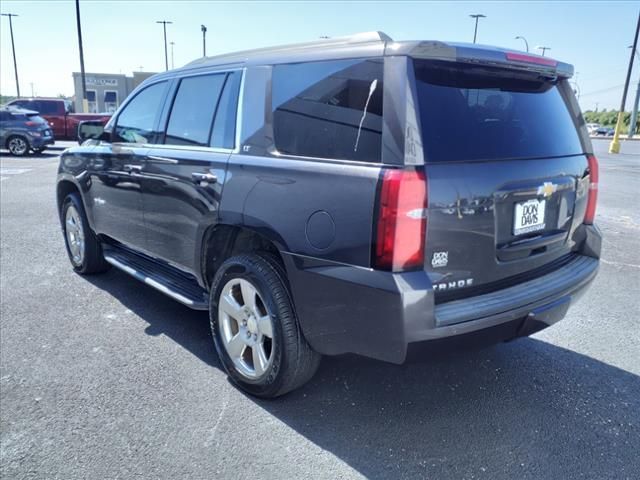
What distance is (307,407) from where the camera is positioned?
116 inches

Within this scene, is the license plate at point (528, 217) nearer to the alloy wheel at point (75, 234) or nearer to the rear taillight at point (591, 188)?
the rear taillight at point (591, 188)

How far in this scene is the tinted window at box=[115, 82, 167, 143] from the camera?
13.2 feet

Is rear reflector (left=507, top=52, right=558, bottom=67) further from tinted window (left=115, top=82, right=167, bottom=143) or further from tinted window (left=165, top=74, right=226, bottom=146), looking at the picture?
tinted window (left=115, top=82, right=167, bottom=143)

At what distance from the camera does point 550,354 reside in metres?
3.59

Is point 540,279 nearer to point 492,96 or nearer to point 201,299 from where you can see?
point 492,96

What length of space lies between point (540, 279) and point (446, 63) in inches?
50.7

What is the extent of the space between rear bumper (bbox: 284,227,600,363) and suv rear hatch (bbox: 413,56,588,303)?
0.09 m

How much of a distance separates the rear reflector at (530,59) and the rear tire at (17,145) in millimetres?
19024

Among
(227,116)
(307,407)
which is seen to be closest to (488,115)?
(227,116)

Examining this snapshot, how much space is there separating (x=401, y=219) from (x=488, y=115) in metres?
0.84

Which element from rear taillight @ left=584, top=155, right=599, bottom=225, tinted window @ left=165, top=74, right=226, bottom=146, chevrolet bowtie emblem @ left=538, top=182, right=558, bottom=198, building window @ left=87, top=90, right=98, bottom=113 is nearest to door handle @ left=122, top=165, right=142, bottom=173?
tinted window @ left=165, top=74, right=226, bottom=146

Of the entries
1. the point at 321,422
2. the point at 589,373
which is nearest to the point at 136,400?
the point at 321,422

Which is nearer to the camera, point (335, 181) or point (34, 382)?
point (335, 181)

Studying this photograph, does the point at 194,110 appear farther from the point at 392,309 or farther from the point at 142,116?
the point at 392,309
